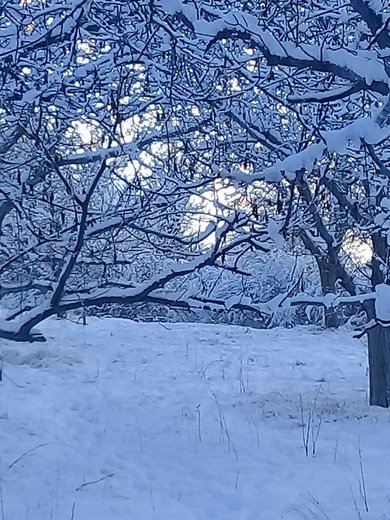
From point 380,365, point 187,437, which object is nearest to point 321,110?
point 187,437

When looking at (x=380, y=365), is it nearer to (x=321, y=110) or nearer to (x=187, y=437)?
(x=187, y=437)

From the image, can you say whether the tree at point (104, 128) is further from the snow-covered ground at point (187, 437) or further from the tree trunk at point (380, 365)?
the tree trunk at point (380, 365)

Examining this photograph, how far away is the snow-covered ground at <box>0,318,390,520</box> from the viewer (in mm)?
4258

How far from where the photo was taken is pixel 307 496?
4293mm

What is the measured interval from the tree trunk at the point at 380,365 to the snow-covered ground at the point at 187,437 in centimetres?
26

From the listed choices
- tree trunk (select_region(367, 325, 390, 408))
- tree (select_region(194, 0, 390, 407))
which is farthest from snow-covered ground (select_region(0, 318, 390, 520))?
tree (select_region(194, 0, 390, 407))

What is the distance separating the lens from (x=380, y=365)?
272 inches

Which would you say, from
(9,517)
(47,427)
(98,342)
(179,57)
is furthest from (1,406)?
(98,342)

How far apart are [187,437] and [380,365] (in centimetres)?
227

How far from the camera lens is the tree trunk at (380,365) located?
22.5 feet

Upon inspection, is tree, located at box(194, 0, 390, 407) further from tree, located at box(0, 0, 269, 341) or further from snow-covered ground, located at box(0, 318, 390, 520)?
snow-covered ground, located at box(0, 318, 390, 520)

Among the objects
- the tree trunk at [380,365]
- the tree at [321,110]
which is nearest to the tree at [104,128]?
the tree at [321,110]

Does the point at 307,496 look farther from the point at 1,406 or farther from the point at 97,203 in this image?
the point at 97,203

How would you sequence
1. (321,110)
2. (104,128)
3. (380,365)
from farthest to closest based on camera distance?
(380,365), (104,128), (321,110)
